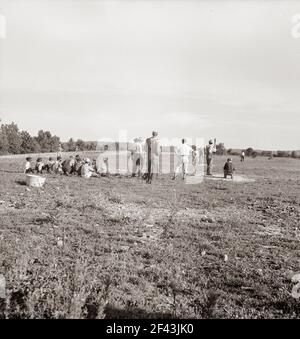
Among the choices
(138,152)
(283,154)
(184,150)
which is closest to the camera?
(138,152)

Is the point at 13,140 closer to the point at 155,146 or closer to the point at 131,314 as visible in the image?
the point at 155,146

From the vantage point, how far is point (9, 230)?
30.3 ft

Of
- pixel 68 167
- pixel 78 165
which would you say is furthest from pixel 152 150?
pixel 68 167

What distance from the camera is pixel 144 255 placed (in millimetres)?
8125

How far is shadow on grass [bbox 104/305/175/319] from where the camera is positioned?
17.9 feet

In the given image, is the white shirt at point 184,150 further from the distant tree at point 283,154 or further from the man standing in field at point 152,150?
the distant tree at point 283,154

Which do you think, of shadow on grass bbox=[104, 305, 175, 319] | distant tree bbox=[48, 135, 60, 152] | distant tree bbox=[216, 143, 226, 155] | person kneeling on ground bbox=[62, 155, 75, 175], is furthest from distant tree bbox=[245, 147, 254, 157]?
shadow on grass bbox=[104, 305, 175, 319]

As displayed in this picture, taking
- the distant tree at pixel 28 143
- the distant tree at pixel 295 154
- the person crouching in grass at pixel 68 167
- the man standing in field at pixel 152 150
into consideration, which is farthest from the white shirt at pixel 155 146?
the distant tree at pixel 295 154

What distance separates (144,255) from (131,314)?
2.62m

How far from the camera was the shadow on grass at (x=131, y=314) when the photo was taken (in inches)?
215

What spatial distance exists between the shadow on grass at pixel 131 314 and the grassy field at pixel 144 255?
0.05 ft

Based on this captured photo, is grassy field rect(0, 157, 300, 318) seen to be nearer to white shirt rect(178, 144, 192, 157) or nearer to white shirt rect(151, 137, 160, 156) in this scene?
white shirt rect(151, 137, 160, 156)

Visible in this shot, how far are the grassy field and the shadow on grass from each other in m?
0.01
